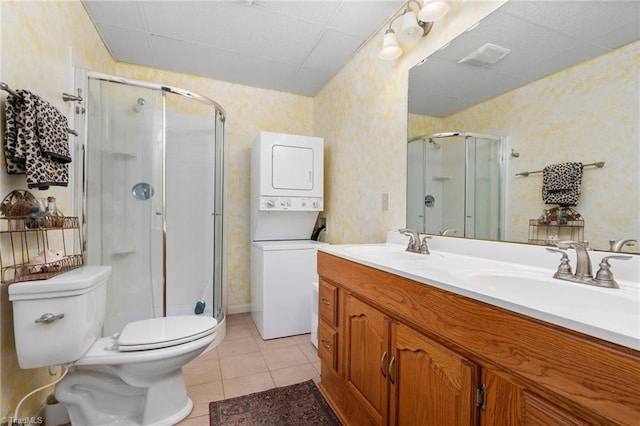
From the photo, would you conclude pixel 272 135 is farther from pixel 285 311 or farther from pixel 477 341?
pixel 477 341

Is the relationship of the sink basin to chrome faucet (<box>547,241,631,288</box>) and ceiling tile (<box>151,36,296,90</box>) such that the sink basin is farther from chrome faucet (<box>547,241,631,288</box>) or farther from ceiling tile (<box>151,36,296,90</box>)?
ceiling tile (<box>151,36,296,90</box>)

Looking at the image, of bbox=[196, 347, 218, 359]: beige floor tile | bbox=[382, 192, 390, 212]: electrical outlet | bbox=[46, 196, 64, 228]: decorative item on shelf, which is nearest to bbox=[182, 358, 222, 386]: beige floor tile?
bbox=[196, 347, 218, 359]: beige floor tile

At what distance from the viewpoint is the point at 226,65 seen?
253 cm

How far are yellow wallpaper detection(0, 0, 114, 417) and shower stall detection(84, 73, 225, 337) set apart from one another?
0.88 feet

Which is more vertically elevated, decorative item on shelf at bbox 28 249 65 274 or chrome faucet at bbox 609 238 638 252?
chrome faucet at bbox 609 238 638 252

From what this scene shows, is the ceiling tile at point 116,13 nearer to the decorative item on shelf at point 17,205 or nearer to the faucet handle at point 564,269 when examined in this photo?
the decorative item on shelf at point 17,205

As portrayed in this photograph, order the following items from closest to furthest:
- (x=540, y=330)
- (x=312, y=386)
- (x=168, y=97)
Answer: (x=540, y=330), (x=312, y=386), (x=168, y=97)

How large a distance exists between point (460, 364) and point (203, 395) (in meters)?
1.52

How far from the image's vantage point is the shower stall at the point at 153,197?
1980 mm

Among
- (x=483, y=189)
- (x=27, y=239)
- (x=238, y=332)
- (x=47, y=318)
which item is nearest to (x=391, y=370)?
(x=483, y=189)

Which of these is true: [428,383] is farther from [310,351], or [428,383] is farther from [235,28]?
[235,28]

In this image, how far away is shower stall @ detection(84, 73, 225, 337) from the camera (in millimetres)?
1980

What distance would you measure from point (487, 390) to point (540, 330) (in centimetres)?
24

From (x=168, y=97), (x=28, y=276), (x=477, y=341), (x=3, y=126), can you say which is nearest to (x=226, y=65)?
(x=168, y=97)
